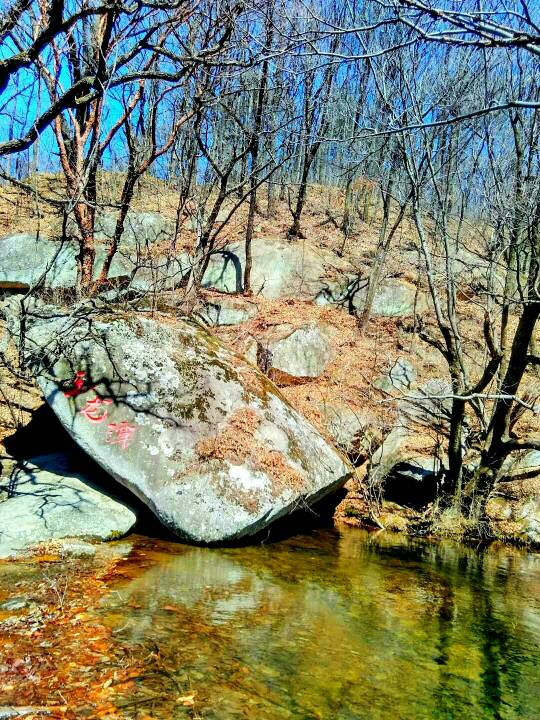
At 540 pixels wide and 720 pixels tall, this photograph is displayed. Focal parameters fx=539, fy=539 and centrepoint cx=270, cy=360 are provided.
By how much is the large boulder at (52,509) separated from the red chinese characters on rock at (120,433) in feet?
2.56

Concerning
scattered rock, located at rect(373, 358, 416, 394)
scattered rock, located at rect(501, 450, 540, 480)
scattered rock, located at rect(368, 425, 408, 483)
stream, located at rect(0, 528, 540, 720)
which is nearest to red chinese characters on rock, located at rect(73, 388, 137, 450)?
stream, located at rect(0, 528, 540, 720)

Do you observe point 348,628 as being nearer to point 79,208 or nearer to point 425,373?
point 79,208

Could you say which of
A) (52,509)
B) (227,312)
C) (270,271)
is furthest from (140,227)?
(52,509)

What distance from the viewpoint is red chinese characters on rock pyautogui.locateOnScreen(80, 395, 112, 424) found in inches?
261

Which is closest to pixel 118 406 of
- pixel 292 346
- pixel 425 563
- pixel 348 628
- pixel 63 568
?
pixel 63 568

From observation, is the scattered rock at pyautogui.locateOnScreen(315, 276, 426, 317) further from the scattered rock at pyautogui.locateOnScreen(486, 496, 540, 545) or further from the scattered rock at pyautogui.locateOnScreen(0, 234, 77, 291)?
the scattered rock at pyautogui.locateOnScreen(486, 496, 540, 545)

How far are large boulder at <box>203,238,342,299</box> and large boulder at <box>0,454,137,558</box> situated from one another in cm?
1018

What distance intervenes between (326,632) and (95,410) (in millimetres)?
3837

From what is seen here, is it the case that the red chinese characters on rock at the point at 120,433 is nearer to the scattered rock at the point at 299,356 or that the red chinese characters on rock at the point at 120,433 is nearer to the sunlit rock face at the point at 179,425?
the sunlit rock face at the point at 179,425

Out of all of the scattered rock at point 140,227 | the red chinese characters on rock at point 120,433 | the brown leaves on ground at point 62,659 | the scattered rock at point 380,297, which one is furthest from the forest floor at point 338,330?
the brown leaves on ground at point 62,659

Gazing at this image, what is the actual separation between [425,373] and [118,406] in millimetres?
9447

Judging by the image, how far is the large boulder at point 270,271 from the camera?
1659 centimetres

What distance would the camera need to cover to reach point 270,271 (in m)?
17.0

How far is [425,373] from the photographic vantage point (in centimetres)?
1412
